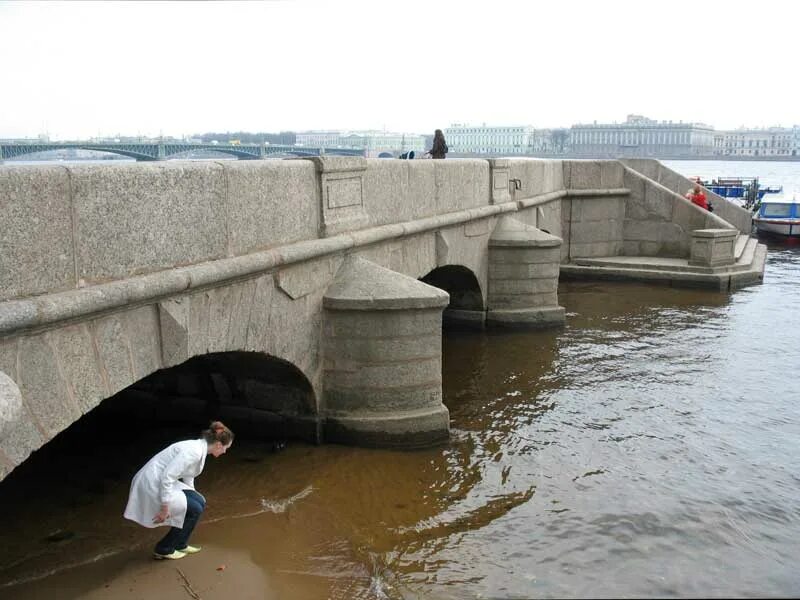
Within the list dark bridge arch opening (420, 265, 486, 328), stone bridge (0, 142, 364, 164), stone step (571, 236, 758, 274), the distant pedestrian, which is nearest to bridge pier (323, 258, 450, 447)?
stone bridge (0, 142, 364, 164)

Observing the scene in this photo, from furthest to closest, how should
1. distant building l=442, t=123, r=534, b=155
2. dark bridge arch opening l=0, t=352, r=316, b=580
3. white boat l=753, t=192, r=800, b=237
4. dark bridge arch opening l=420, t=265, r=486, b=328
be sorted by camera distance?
distant building l=442, t=123, r=534, b=155 < white boat l=753, t=192, r=800, b=237 < dark bridge arch opening l=420, t=265, r=486, b=328 < dark bridge arch opening l=0, t=352, r=316, b=580

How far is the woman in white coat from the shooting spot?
4.93m

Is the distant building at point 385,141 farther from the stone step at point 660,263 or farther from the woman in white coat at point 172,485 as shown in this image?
the woman in white coat at point 172,485

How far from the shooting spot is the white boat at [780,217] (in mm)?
25047

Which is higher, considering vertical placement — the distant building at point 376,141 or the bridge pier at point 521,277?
the distant building at point 376,141

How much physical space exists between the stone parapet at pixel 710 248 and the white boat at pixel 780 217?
981cm

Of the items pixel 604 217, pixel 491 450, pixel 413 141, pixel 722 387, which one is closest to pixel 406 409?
pixel 491 450

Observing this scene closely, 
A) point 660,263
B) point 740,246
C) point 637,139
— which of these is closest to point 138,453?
point 660,263

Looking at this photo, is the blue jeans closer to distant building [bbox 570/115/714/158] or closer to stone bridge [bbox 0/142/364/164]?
stone bridge [bbox 0/142/364/164]

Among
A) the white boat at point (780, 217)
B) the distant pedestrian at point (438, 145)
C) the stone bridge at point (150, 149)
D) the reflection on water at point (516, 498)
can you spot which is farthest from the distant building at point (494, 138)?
the reflection on water at point (516, 498)

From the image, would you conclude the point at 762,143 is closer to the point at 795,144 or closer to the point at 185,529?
the point at 795,144

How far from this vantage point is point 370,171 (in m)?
8.10

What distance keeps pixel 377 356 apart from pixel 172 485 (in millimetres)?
2673

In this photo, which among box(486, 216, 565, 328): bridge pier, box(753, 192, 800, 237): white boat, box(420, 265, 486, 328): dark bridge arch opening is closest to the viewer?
box(486, 216, 565, 328): bridge pier
